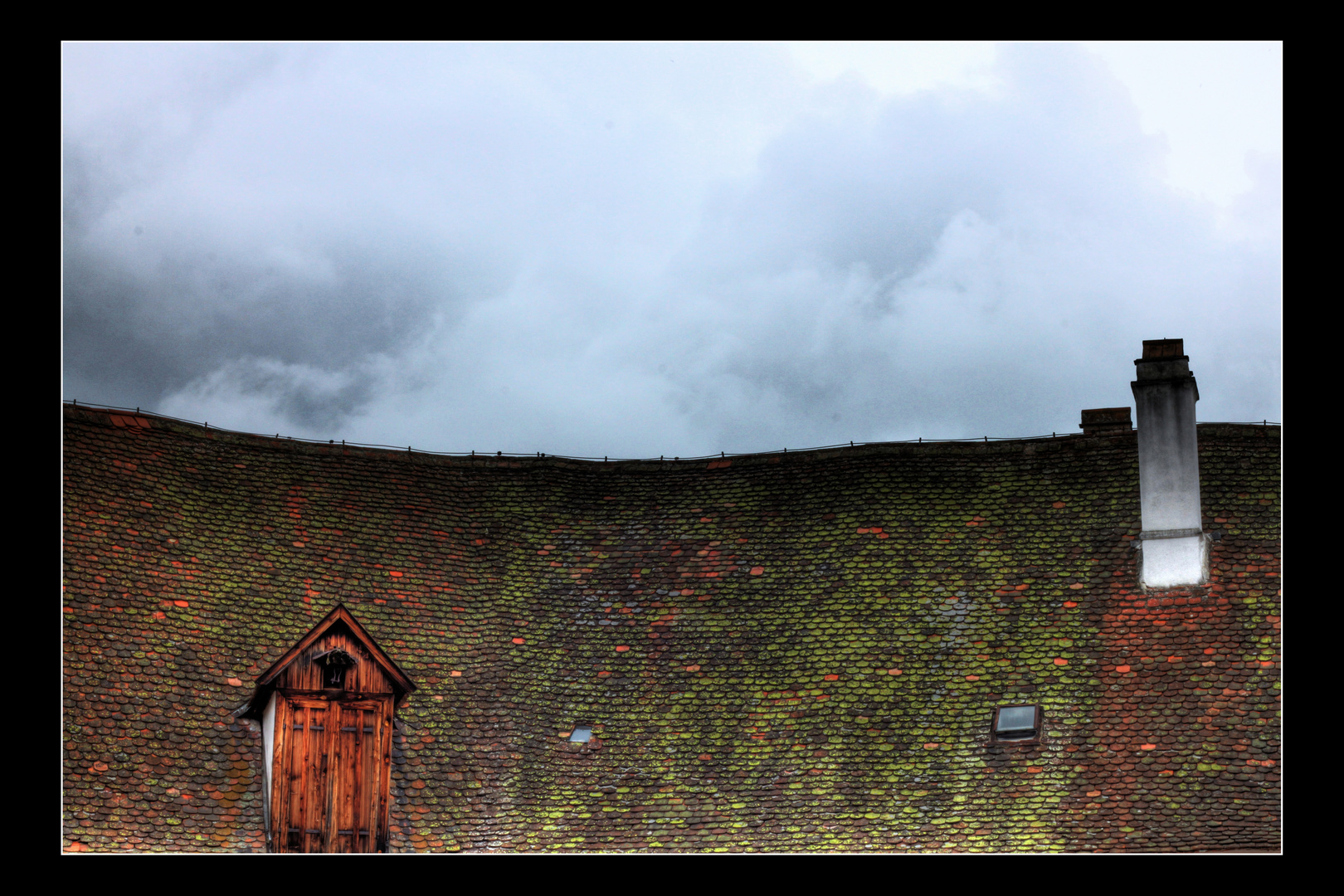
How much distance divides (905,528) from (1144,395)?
360cm

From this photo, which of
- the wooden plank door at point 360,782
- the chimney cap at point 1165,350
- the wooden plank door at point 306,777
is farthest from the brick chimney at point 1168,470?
the wooden plank door at point 306,777

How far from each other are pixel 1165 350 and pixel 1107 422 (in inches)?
60.8

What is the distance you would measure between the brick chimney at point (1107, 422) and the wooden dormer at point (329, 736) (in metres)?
10.2

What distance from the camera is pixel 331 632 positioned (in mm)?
19562

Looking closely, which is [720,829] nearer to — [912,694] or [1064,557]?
[912,694]

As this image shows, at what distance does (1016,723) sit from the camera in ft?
65.4

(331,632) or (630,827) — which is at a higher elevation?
(331,632)

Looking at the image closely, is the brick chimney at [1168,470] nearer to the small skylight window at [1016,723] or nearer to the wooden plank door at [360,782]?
the small skylight window at [1016,723]

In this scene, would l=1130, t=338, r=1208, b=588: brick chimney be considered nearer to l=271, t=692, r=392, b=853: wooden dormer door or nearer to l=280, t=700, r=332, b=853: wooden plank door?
l=271, t=692, r=392, b=853: wooden dormer door

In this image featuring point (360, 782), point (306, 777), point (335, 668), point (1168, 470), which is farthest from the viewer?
point (1168, 470)

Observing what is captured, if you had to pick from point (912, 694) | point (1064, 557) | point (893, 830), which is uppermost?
point (1064, 557)

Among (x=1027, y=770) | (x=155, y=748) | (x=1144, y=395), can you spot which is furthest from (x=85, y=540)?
(x=1144, y=395)

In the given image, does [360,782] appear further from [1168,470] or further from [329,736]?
[1168,470]

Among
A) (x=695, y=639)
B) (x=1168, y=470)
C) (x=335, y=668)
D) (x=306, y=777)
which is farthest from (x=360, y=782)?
(x=1168, y=470)
